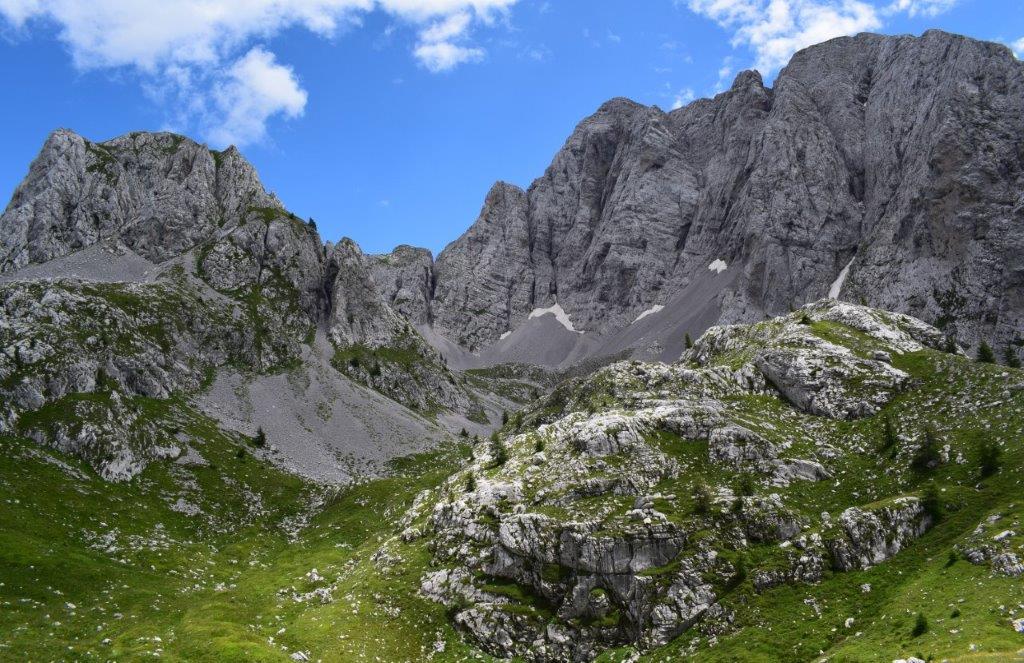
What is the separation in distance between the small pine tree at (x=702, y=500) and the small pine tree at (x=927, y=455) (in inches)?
677

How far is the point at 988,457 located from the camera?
5303 cm

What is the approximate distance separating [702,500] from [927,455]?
19.0 meters

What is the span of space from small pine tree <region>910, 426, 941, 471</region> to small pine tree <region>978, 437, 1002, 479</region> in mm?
3035

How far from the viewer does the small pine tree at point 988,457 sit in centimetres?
5231

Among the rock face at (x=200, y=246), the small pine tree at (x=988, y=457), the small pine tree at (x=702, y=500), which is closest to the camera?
the small pine tree at (x=988, y=457)

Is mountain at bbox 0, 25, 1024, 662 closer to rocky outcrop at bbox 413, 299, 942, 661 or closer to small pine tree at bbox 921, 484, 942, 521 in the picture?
small pine tree at bbox 921, 484, 942, 521

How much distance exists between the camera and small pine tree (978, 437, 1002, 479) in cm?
5231

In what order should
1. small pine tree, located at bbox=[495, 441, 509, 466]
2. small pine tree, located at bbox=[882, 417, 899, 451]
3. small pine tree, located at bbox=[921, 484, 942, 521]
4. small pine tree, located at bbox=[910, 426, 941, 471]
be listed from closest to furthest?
small pine tree, located at bbox=[921, 484, 942, 521], small pine tree, located at bbox=[910, 426, 941, 471], small pine tree, located at bbox=[882, 417, 899, 451], small pine tree, located at bbox=[495, 441, 509, 466]

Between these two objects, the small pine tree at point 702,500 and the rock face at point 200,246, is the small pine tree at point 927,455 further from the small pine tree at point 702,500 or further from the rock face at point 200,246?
the rock face at point 200,246

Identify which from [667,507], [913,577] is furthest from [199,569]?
[913,577]

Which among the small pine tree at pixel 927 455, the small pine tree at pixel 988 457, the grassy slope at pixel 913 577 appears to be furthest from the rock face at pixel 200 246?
the small pine tree at pixel 988 457

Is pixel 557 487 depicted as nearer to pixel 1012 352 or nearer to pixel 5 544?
pixel 5 544

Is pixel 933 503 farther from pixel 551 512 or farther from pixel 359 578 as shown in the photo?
pixel 359 578

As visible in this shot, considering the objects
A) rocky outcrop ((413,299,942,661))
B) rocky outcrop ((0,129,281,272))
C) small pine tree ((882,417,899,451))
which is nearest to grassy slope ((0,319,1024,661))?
small pine tree ((882,417,899,451))
